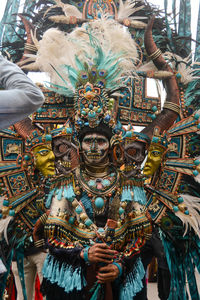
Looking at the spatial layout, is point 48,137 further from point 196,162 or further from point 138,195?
point 196,162

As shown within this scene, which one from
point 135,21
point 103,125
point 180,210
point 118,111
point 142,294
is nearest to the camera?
point 142,294

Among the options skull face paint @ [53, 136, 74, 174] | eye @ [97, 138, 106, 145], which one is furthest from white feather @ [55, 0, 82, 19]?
eye @ [97, 138, 106, 145]

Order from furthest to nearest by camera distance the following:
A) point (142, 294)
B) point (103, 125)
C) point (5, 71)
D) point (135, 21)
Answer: point (135, 21) < point (103, 125) < point (142, 294) < point (5, 71)

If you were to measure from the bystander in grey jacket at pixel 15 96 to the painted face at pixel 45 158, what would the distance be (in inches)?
79.2

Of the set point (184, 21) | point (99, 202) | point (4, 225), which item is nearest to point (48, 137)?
point (99, 202)

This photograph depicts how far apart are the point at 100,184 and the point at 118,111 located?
102 centimetres

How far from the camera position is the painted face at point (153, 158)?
10.8 feet

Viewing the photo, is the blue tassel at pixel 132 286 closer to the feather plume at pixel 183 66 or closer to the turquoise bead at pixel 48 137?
the turquoise bead at pixel 48 137

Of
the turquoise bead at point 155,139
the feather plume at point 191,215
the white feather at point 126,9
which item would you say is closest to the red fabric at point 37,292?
the feather plume at point 191,215

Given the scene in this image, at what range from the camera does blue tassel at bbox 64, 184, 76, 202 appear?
8.94ft

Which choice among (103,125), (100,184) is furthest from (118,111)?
(100,184)

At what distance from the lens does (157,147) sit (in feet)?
10.8

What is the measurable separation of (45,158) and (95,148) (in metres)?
0.60

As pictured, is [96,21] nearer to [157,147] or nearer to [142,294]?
[157,147]
